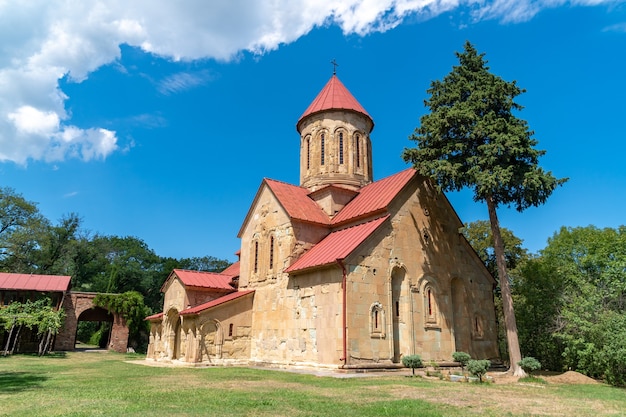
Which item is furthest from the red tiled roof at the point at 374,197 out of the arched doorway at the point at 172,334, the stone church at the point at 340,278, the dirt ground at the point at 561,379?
the arched doorway at the point at 172,334

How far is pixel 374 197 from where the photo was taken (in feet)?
62.2

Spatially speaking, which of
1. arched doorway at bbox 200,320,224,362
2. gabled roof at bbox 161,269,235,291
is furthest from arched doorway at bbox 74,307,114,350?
arched doorway at bbox 200,320,224,362

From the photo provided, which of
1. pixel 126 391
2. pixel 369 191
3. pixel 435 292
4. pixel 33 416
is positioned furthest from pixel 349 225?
pixel 33 416

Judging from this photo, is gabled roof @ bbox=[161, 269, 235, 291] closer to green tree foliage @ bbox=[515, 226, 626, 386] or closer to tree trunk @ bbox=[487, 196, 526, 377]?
tree trunk @ bbox=[487, 196, 526, 377]

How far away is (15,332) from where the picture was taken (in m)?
29.2

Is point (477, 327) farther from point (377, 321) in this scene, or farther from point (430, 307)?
point (377, 321)

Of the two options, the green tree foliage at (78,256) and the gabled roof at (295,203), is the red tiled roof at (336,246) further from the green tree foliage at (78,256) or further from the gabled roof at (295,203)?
the green tree foliage at (78,256)

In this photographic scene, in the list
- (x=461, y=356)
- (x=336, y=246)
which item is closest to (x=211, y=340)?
(x=336, y=246)

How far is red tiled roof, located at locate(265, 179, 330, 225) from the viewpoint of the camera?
1934 cm

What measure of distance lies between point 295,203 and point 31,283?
70.8 ft

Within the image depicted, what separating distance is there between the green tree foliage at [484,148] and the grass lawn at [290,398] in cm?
521

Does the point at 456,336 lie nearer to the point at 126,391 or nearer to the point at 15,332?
the point at 126,391

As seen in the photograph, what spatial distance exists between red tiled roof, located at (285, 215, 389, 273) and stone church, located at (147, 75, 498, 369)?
8cm

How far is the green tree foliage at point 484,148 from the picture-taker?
15.1 metres
